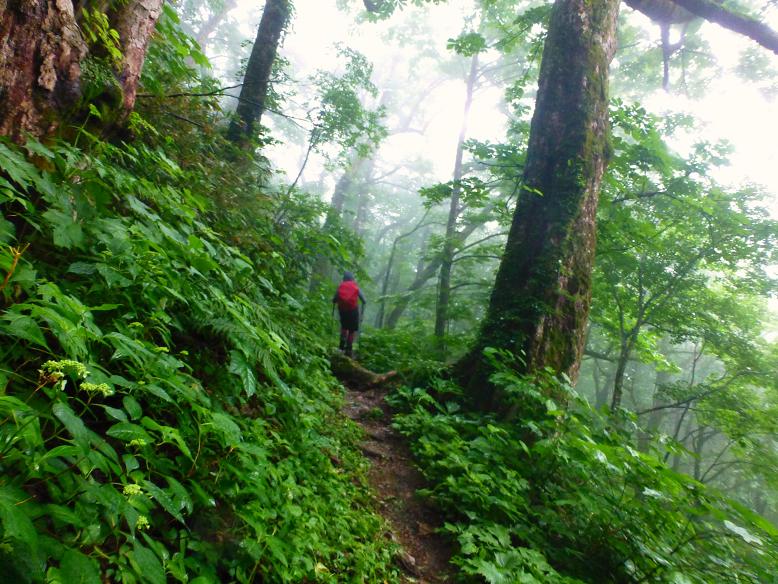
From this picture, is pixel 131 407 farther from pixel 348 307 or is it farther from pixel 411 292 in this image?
pixel 411 292

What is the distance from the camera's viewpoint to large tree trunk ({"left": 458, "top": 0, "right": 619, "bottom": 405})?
4887mm

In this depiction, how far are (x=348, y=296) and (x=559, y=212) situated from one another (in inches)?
156

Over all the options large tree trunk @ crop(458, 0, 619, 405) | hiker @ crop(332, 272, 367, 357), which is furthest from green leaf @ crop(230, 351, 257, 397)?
hiker @ crop(332, 272, 367, 357)

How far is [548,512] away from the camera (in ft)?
10.7

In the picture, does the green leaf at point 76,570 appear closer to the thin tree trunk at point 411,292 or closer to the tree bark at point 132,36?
the tree bark at point 132,36

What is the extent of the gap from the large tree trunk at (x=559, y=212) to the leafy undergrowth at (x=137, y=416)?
263 centimetres

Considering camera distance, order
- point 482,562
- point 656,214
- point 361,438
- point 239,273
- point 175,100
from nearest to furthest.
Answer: point 482,562 < point 239,273 < point 361,438 < point 175,100 < point 656,214

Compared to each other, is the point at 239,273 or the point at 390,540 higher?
the point at 239,273

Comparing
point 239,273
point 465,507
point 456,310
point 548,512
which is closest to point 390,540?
point 465,507

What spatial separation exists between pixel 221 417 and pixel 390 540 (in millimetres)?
1822

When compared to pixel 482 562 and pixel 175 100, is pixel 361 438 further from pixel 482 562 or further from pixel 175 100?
pixel 175 100

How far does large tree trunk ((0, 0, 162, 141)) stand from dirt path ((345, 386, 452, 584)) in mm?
3458

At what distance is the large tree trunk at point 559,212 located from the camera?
4887mm

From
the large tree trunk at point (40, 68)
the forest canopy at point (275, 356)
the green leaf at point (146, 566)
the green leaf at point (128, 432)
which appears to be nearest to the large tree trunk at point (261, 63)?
the forest canopy at point (275, 356)
